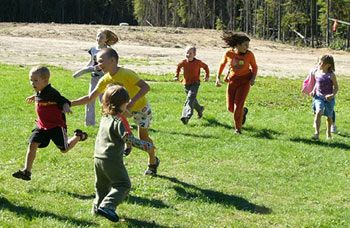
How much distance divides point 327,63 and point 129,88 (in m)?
5.41

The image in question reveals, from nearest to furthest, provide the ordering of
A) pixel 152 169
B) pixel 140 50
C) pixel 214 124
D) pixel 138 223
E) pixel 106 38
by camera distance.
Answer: pixel 138 223 < pixel 152 169 < pixel 106 38 < pixel 214 124 < pixel 140 50

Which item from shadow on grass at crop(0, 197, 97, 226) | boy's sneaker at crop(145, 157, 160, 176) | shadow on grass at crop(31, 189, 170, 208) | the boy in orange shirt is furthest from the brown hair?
shadow on grass at crop(0, 197, 97, 226)

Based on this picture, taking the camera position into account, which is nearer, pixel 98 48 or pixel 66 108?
pixel 66 108

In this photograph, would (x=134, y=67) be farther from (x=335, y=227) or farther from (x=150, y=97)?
(x=335, y=227)

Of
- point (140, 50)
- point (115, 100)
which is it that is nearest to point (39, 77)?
point (115, 100)

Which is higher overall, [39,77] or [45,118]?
[39,77]

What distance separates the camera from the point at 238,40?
11891 millimetres

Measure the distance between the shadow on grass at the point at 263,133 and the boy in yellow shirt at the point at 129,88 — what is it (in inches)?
165

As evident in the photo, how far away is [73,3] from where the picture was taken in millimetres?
114500

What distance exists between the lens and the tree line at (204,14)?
261 ft

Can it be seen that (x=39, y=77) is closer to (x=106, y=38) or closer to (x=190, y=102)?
(x=106, y=38)

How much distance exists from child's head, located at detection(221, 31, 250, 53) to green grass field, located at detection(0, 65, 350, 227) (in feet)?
5.76

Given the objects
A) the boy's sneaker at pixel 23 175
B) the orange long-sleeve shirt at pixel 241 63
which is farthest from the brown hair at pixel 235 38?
the boy's sneaker at pixel 23 175

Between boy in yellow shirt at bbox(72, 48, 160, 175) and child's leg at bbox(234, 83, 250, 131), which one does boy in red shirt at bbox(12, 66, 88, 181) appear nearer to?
boy in yellow shirt at bbox(72, 48, 160, 175)
